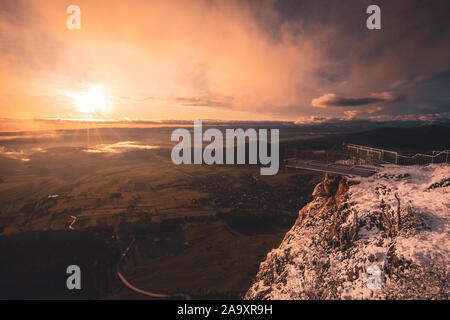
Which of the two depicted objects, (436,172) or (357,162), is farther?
(357,162)

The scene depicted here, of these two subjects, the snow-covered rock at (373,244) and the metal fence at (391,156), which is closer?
the snow-covered rock at (373,244)

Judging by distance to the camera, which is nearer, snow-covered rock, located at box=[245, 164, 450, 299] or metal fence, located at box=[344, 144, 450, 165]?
snow-covered rock, located at box=[245, 164, 450, 299]

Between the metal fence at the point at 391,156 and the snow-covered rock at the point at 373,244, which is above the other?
the metal fence at the point at 391,156

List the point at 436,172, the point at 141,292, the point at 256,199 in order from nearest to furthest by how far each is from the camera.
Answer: the point at 436,172
the point at 141,292
the point at 256,199

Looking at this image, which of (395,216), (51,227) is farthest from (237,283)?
(51,227)

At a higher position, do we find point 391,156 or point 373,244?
point 391,156

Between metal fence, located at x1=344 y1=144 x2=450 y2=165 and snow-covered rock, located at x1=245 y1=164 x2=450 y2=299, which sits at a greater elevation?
metal fence, located at x1=344 y1=144 x2=450 y2=165
